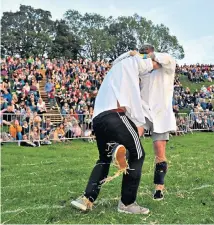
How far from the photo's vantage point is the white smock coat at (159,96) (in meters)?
5.61

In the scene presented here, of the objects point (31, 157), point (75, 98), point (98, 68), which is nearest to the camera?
point (31, 157)

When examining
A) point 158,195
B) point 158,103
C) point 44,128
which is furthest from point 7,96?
point 158,195

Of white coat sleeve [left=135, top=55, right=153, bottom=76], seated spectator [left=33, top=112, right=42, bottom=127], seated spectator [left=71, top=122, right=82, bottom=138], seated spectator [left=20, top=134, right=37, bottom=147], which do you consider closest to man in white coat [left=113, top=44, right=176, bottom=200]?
white coat sleeve [left=135, top=55, right=153, bottom=76]

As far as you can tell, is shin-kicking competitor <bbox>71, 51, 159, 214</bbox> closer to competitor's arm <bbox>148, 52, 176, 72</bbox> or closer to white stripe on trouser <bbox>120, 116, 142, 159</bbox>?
white stripe on trouser <bbox>120, 116, 142, 159</bbox>

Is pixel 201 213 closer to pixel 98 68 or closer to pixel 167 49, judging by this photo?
pixel 98 68

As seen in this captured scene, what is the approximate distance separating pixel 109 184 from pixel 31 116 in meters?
10.4

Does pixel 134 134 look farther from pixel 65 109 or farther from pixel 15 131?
pixel 65 109

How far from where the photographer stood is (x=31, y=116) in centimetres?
1672

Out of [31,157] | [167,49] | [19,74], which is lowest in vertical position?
[31,157]

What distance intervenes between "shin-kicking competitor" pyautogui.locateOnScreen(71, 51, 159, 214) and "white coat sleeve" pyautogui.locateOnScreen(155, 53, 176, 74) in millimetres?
351

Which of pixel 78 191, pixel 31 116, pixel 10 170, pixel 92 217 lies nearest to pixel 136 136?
pixel 92 217

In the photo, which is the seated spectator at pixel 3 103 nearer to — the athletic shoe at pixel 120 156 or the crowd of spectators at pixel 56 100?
the crowd of spectators at pixel 56 100

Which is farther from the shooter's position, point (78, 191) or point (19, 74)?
point (19, 74)

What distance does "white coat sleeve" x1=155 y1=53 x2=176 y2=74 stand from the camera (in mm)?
5387
